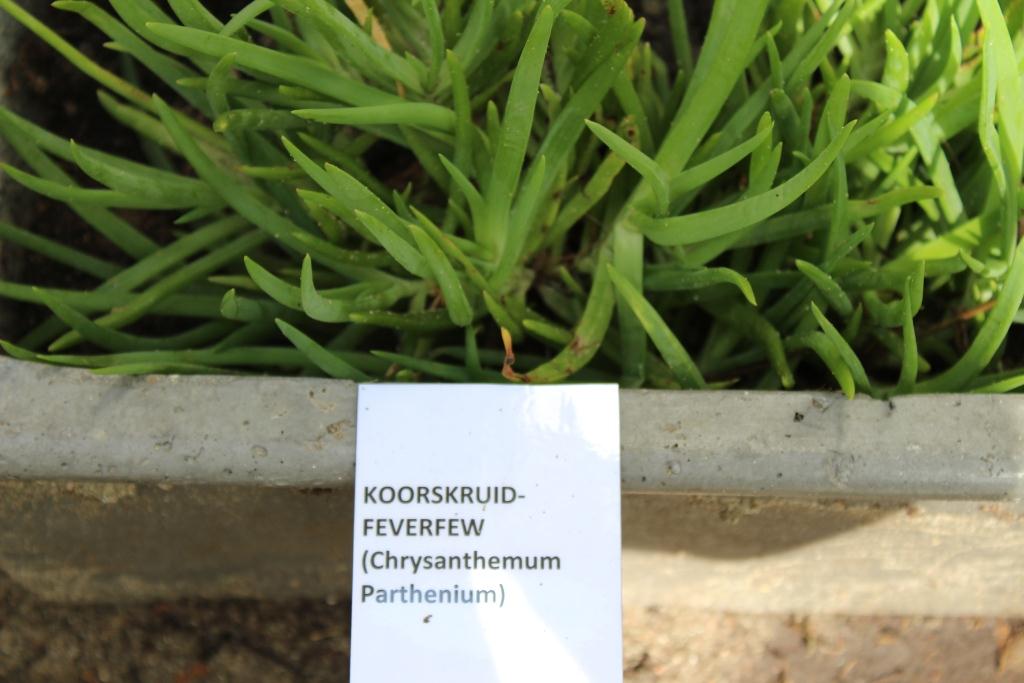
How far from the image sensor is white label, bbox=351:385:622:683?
62cm

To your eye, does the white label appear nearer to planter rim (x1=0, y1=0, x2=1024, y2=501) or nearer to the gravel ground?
planter rim (x1=0, y1=0, x2=1024, y2=501)

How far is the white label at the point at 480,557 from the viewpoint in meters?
0.62

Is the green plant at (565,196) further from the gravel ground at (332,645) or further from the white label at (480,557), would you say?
the gravel ground at (332,645)

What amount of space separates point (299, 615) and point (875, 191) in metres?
0.60

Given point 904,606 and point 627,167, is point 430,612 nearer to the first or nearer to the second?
point 627,167

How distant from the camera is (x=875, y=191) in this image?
0.74m

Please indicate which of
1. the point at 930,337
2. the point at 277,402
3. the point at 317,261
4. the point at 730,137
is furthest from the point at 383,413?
the point at 930,337

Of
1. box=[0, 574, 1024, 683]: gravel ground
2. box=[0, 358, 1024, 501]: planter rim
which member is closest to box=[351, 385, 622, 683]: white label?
box=[0, 358, 1024, 501]: planter rim

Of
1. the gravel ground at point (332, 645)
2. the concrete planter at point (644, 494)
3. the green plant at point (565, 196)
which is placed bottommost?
the gravel ground at point (332, 645)

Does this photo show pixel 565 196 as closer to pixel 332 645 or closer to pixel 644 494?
pixel 644 494

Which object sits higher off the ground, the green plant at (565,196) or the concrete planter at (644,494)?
the green plant at (565,196)

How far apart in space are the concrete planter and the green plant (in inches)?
1.5

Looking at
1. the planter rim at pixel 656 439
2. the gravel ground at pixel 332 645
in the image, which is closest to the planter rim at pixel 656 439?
the planter rim at pixel 656 439

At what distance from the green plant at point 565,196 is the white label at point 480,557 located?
5cm
